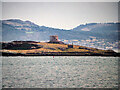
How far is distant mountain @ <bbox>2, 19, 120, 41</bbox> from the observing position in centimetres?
4003

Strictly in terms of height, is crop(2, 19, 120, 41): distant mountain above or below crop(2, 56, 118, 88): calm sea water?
above

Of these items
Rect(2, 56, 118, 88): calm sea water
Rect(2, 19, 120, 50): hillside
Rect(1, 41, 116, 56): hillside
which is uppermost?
Rect(2, 19, 120, 50): hillside

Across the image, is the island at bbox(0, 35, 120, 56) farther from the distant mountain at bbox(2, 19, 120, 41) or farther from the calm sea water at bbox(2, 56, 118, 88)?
the calm sea water at bbox(2, 56, 118, 88)

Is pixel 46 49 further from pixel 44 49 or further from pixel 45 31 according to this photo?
pixel 45 31

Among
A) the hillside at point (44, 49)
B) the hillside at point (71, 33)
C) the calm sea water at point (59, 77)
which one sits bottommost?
the calm sea water at point (59, 77)

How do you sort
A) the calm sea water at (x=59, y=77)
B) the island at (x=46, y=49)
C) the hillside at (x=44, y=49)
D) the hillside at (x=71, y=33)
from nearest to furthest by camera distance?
the calm sea water at (x=59, y=77), the hillside at (x=71, y=33), the island at (x=46, y=49), the hillside at (x=44, y=49)

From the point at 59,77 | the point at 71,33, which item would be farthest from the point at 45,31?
the point at 59,77

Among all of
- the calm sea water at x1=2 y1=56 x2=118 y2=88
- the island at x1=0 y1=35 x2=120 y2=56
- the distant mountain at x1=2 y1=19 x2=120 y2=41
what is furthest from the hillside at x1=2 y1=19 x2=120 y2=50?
the calm sea water at x1=2 y1=56 x2=118 y2=88

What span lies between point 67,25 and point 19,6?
7.68 metres

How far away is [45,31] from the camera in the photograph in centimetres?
4494

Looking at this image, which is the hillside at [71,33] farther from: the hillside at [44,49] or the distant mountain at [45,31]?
the hillside at [44,49]

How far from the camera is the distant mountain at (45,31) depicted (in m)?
40.0

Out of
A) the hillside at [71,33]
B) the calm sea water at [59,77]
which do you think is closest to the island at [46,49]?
the hillside at [71,33]

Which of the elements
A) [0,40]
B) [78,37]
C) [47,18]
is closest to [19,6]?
[47,18]
